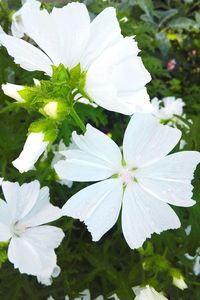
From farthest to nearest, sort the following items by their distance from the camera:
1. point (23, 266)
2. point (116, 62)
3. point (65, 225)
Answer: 1. point (65, 225)
2. point (23, 266)
3. point (116, 62)

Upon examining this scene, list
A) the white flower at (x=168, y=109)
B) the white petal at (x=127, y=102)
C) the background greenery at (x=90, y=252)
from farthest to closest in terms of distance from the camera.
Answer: the white flower at (x=168, y=109), the background greenery at (x=90, y=252), the white petal at (x=127, y=102)

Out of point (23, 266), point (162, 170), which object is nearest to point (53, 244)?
point (23, 266)

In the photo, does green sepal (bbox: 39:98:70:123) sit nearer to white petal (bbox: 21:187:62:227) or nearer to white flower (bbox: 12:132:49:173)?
white flower (bbox: 12:132:49:173)

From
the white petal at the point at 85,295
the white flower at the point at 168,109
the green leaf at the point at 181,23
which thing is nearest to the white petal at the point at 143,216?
the white petal at the point at 85,295

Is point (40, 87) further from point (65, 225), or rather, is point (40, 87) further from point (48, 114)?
point (65, 225)

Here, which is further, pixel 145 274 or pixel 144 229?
pixel 145 274

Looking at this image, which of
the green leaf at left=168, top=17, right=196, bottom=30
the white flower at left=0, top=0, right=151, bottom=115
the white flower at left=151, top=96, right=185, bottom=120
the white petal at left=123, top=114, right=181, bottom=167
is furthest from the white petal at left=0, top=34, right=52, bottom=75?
the green leaf at left=168, top=17, right=196, bottom=30

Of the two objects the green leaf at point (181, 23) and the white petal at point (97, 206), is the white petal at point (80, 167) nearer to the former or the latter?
the white petal at point (97, 206)

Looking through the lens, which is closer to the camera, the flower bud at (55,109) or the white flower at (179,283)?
the flower bud at (55,109)
